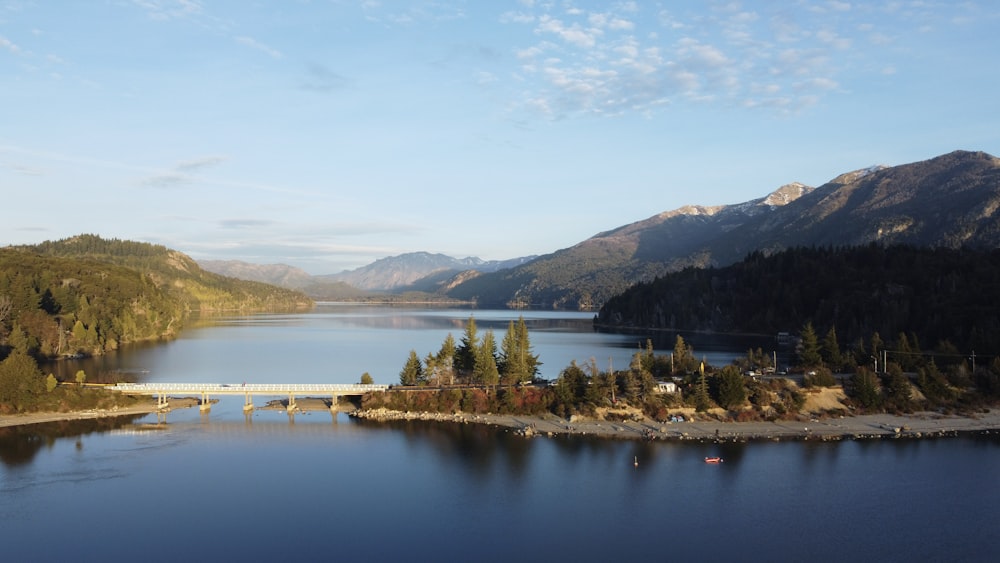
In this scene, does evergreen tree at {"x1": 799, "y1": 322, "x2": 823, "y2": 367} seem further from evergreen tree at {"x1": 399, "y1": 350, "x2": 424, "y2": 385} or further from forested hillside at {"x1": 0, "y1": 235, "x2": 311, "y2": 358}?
forested hillside at {"x1": 0, "y1": 235, "x2": 311, "y2": 358}

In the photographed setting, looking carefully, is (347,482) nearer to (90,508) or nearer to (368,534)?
(368,534)

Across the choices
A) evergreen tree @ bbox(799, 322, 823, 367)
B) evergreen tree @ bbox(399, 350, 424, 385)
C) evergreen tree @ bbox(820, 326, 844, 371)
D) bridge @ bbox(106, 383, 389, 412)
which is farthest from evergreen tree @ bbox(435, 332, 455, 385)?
evergreen tree @ bbox(820, 326, 844, 371)

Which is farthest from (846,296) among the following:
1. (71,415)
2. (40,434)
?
(40,434)

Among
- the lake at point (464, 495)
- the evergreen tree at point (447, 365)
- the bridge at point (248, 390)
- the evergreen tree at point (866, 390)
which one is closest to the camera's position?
the lake at point (464, 495)

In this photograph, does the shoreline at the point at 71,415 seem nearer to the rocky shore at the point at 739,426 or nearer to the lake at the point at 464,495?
the lake at the point at 464,495

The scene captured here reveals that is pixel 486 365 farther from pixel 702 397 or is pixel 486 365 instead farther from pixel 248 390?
pixel 248 390

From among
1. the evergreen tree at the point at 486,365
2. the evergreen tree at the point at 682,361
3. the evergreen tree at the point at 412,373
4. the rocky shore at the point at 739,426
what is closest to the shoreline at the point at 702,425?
the rocky shore at the point at 739,426
